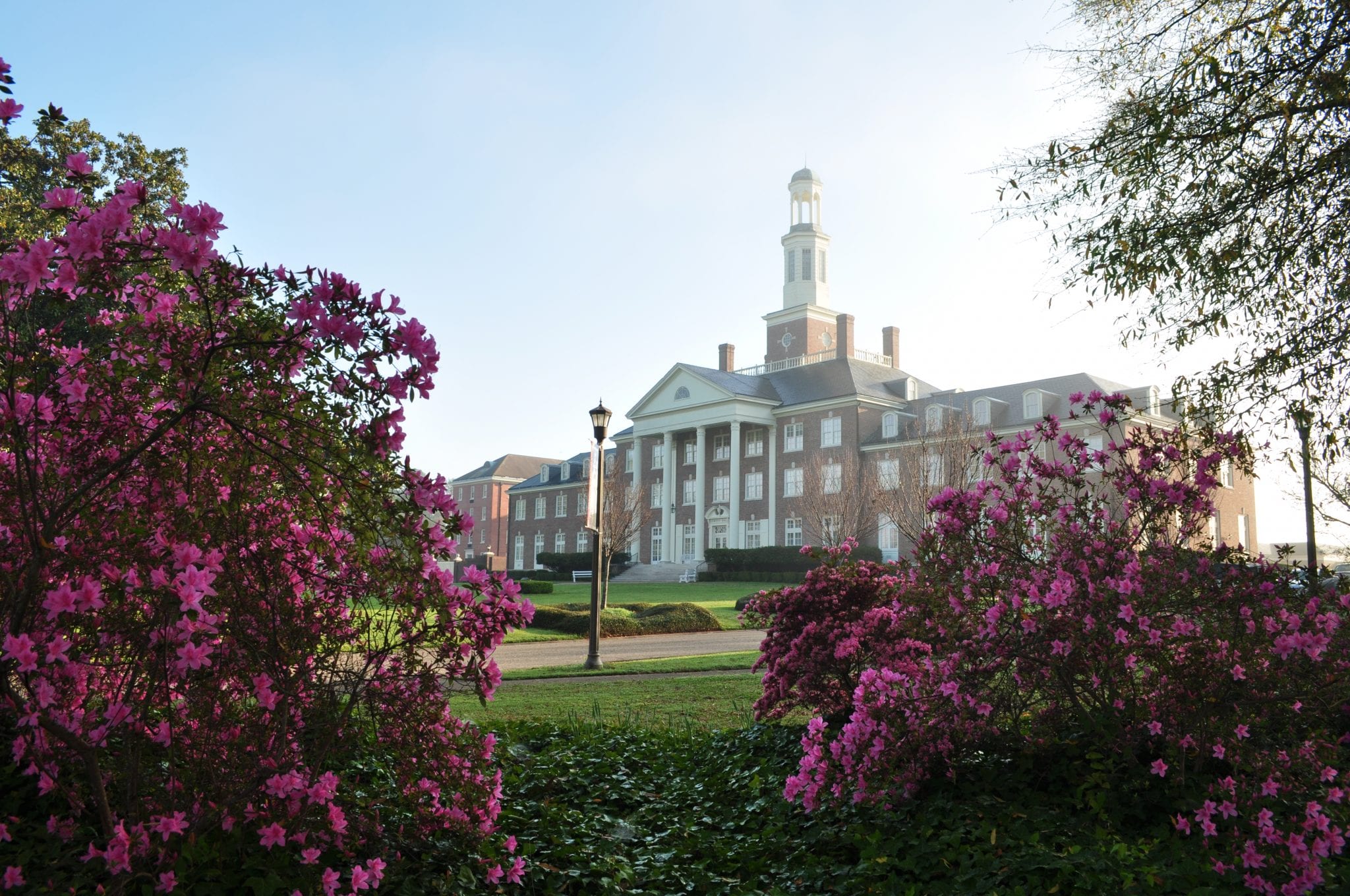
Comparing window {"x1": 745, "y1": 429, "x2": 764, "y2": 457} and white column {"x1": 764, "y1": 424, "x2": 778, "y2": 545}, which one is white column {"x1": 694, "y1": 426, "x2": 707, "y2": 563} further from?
white column {"x1": 764, "y1": 424, "x2": 778, "y2": 545}

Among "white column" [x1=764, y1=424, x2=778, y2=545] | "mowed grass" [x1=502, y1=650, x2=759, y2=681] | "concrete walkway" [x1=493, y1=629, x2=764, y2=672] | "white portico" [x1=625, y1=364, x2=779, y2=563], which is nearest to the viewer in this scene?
"mowed grass" [x1=502, y1=650, x2=759, y2=681]

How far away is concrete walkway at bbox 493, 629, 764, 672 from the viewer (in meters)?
15.9

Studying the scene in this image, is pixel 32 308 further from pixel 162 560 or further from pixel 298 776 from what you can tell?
pixel 298 776

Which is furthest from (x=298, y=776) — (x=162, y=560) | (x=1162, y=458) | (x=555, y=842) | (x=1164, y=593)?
(x=1162, y=458)

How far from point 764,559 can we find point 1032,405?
14.0 m

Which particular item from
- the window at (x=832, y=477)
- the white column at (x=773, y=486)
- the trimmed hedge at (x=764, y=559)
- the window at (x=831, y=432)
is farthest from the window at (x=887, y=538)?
the white column at (x=773, y=486)

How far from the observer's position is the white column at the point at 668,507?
5625 centimetres

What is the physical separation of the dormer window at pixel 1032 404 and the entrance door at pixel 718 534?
18169mm

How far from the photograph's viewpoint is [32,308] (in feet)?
11.0

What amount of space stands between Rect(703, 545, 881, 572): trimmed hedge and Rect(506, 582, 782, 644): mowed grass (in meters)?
1.92

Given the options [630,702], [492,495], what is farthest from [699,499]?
[630,702]

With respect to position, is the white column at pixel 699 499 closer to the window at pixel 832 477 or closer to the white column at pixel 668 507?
the white column at pixel 668 507

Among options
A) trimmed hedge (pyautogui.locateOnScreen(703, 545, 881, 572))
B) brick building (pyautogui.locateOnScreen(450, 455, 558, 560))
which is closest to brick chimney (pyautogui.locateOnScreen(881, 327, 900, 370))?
trimmed hedge (pyautogui.locateOnScreen(703, 545, 881, 572))

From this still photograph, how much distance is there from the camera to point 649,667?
14.2 meters
